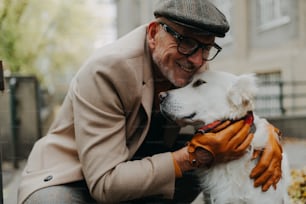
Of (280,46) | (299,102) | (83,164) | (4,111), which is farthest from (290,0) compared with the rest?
(83,164)

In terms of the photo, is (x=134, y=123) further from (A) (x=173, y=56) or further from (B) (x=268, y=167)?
(B) (x=268, y=167)

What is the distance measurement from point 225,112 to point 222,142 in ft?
0.55

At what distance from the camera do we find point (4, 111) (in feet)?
15.0

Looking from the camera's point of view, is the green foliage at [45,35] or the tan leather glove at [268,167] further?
the green foliage at [45,35]

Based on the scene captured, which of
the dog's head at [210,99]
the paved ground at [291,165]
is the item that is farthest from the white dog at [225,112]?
the paved ground at [291,165]

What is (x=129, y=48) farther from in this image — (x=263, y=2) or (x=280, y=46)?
(x=263, y=2)

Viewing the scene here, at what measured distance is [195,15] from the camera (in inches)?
62.7

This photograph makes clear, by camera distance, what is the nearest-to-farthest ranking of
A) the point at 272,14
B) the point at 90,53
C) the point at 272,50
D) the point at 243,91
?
the point at 243,91, the point at 90,53, the point at 272,50, the point at 272,14

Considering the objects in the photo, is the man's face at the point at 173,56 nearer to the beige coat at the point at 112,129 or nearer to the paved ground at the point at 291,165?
the beige coat at the point at 112,129

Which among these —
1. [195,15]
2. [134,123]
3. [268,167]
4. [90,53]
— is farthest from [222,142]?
[90,53]

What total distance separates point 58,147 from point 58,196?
0.83 ft

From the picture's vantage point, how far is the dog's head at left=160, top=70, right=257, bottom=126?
171 cm

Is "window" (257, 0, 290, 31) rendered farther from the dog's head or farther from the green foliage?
the dog's head

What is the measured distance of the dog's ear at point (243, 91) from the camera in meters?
1.70
